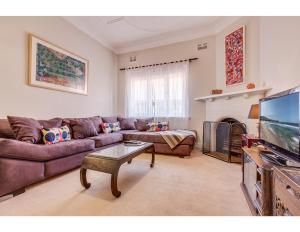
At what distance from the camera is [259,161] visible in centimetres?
131

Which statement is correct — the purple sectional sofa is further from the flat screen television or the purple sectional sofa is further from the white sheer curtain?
the flat screen television

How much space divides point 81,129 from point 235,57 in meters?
3.54

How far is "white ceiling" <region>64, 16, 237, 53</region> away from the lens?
3.41 m

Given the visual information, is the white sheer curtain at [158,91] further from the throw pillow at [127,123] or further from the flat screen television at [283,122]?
the flat screen television at [283,122]

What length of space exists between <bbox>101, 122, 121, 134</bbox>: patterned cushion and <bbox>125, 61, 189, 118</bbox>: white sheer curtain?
83cm

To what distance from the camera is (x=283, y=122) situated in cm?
122

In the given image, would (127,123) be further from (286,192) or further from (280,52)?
(286,192)

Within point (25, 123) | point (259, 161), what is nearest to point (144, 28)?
point (25, 123)

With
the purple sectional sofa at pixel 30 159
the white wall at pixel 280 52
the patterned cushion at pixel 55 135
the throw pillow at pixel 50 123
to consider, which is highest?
the white wall at pixel 280 52

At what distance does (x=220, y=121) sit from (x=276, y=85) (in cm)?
140

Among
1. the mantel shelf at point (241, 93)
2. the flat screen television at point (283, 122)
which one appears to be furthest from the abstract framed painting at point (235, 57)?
the flat screen television at point (283, 122)

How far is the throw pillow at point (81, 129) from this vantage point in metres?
2.89

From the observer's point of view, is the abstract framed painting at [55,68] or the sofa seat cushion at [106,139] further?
the sofa seat cushion at [106,139]

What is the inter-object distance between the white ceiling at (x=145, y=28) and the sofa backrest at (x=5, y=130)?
245 centimetres
